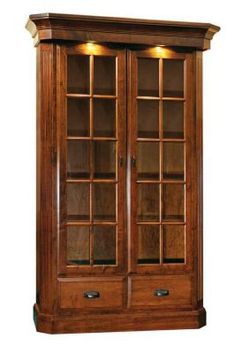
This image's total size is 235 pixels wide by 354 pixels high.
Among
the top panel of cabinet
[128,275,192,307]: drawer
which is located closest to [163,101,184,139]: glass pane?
the top panel of cabinet

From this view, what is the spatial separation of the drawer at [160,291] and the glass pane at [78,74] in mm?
1459

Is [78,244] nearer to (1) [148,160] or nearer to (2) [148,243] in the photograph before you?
(2) [148,243]

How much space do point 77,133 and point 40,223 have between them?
0.72m

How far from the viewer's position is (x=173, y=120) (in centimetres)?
548

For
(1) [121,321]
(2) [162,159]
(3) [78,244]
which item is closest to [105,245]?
(3) [78,244]

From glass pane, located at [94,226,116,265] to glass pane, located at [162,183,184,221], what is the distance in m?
0.44

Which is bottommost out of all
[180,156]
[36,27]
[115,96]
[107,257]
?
[107,257]

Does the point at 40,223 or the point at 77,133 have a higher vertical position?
the point at 77,133

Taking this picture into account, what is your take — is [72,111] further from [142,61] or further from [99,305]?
[99,305]

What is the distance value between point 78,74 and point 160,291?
172 centimetres

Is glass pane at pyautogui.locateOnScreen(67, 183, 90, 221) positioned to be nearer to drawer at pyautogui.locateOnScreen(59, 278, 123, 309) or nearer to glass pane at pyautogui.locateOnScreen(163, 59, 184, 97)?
drawer at pyautogui.locateOnScreen(59, 278, 123, 309)

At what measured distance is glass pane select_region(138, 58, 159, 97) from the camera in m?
5.41

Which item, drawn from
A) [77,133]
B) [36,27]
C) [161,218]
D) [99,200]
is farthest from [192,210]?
[36,27]

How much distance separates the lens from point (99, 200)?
5383mm
